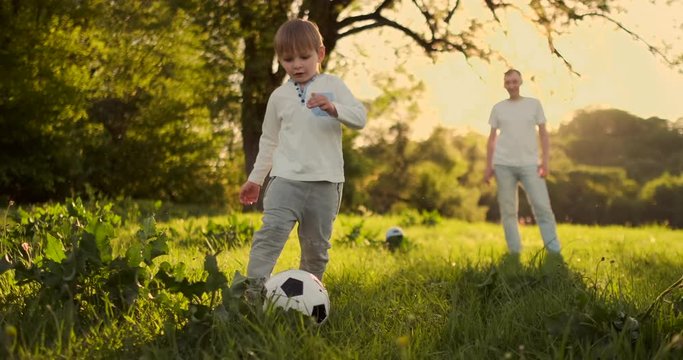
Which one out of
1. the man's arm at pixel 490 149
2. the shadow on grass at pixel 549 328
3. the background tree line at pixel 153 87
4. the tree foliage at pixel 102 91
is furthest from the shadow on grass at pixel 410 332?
the tree foliage at pixel 102 91

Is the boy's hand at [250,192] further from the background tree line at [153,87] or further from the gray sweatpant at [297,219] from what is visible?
the background tree line at [153,87]

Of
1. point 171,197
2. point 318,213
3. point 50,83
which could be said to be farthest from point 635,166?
point 318,213

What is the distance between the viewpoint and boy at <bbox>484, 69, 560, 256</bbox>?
→ 6.64 m

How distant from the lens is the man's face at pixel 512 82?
263 inches

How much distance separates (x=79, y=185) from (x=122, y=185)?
2491mm

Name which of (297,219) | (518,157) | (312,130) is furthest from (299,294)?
(518,157)

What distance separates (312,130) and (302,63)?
1.26 feet

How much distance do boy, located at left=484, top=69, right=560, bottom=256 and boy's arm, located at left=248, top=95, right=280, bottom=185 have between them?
10.8ft

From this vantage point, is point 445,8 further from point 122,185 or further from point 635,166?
point 635,166

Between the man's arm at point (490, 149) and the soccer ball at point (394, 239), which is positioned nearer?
the man's arm at point (490, 149)

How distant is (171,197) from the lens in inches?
930

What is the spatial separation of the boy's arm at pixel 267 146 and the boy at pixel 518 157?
3289mm

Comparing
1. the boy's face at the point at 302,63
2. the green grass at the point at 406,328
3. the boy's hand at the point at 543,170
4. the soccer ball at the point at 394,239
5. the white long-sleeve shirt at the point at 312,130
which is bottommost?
the soccer ball at the point at 394,239

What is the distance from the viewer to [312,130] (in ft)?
12.5
